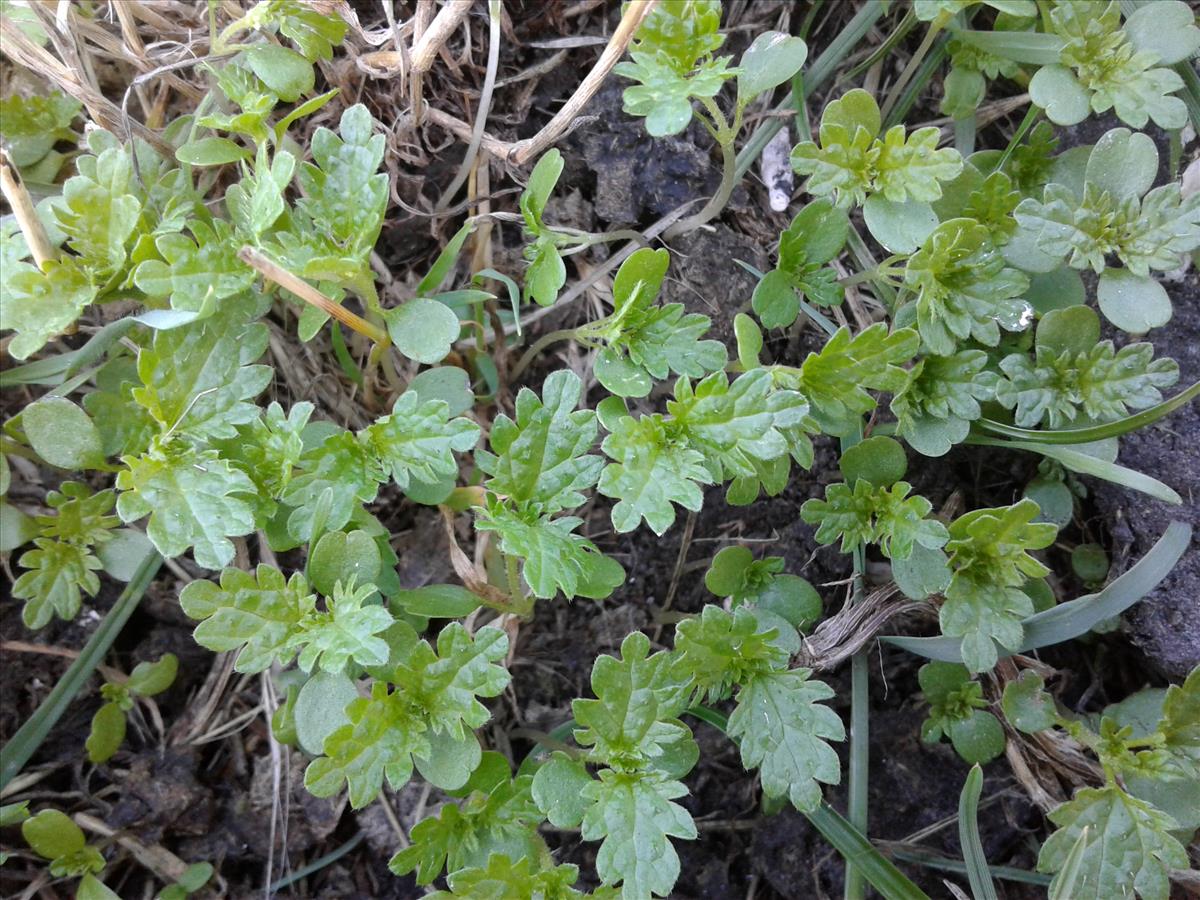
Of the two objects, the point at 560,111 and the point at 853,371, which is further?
the point at 560,111

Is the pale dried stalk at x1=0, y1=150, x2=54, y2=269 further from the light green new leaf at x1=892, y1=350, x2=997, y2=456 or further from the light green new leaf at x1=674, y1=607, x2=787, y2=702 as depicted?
the light green new leaf at x1=892, y1=350, x2=997, y2=456

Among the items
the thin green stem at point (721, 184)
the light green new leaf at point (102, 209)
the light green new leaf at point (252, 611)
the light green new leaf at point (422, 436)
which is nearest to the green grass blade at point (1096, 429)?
the thin green stem at point (721, 184)

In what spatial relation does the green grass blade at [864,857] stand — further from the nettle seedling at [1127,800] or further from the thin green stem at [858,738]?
the nettle seedling at [1127,800]

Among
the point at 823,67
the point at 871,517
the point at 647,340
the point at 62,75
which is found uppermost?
the point at 62,75

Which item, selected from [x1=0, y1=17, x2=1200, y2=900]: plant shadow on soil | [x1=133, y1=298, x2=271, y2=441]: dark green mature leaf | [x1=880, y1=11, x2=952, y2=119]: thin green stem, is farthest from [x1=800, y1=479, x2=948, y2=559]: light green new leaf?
[x1=133, y1=298, x2=271, y2=441]: dark green mature leaf

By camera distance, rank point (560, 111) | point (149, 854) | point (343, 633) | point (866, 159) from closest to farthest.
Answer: point (343, 633), point (866, 159), point (560, 111), point (149, 854)

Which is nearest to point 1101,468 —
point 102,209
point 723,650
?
point 723,650

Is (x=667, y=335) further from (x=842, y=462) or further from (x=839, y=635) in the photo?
(x=839, y=635)

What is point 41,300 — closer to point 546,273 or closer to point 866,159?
point 546,273
